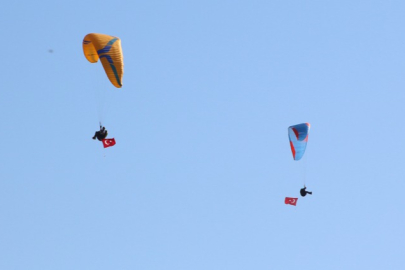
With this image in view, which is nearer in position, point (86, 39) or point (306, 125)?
point (86, 39)

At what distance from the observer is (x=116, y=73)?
103 meters

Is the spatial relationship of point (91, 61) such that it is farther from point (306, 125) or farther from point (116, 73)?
point (306, 125)

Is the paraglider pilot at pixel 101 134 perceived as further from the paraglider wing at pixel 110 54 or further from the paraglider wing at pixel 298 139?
the paraglider wing at pixel 298 139

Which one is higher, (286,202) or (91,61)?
(91,61)

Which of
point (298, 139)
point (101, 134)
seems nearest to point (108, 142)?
point (101, 134)

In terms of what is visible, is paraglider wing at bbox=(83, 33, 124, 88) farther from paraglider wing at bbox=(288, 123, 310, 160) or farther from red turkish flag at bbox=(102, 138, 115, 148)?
paraglider wing at bbox=(288, 123, 310, 160)

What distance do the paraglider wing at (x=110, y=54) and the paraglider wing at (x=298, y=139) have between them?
18625mm

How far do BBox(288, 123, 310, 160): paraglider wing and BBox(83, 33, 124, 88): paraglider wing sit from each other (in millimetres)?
18625

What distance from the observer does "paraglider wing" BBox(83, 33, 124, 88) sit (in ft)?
336

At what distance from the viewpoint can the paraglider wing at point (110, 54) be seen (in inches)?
4038

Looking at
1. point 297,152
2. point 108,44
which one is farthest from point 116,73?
point 297,152

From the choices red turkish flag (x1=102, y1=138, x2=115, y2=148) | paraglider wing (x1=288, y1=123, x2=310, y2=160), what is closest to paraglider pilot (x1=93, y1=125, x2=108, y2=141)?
red turkish flag (x1=102, y1=138, x2=115, y2=148)

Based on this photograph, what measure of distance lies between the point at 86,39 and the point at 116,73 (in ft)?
16.7

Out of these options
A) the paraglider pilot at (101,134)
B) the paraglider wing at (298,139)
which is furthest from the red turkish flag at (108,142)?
the paraglider wing at (298,139)
